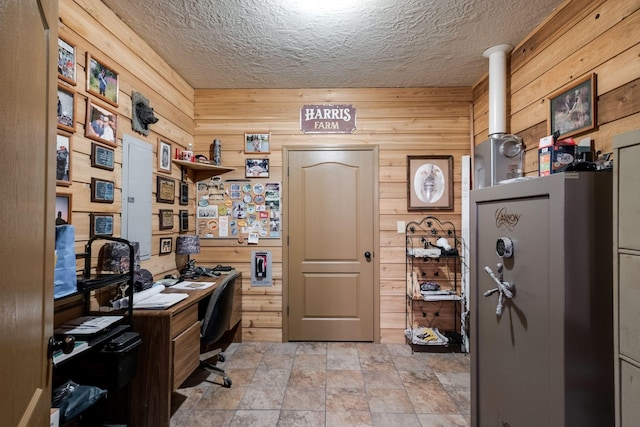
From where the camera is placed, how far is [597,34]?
5.51 ft

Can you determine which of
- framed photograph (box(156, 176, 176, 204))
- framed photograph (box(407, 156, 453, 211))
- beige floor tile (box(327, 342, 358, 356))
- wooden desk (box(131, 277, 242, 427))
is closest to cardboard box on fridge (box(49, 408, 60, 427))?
wooden desk (box(131, 277, 242, 427))

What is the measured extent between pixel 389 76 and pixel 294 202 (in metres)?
1.57

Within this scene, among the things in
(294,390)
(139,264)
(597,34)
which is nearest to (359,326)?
(294,390)

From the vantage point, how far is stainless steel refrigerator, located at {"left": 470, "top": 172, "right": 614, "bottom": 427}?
3.58 feet

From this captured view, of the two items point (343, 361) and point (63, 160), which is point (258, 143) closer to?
point (63, 160)

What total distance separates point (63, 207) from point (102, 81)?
0.87 meters

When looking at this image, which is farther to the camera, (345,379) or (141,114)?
(345,379)

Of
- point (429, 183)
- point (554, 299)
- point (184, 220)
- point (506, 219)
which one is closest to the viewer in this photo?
point (554, 299)

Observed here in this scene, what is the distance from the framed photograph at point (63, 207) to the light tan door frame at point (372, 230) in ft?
5.99

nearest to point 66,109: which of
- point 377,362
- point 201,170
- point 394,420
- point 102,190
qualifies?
point 102,190

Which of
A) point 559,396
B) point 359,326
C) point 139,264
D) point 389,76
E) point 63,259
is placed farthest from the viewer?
point 359,326

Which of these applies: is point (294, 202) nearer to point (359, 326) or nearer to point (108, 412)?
point (359, 326)

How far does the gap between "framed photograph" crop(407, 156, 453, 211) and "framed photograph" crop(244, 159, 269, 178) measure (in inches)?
59.6

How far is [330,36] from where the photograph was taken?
2271 mm
